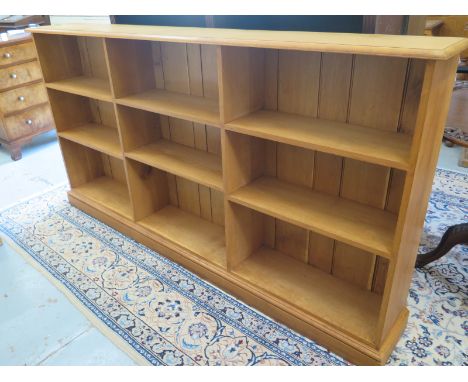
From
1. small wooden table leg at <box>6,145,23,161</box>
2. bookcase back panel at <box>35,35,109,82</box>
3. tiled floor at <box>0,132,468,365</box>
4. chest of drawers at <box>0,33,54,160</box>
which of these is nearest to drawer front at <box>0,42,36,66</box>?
chest of drawers at <box>0,33,54,160</box>

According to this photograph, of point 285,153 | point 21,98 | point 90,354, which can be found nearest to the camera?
point 90,354

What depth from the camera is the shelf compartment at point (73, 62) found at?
2182 mm

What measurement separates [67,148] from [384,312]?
207 cm

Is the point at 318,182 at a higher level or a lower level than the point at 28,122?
higher

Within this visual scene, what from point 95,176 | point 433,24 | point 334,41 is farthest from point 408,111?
point 433,24

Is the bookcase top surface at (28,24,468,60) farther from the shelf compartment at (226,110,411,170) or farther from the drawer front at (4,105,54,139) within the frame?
the drawer front at (4,105,54,139)

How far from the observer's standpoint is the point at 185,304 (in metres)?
1.79

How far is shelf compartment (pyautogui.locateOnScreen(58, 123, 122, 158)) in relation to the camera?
217 centimetres

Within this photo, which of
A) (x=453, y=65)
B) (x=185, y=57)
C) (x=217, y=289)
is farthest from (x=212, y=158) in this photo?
(x=453, y=65)

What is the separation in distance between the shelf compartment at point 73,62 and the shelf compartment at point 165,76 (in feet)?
0.85

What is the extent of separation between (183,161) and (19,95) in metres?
2.10

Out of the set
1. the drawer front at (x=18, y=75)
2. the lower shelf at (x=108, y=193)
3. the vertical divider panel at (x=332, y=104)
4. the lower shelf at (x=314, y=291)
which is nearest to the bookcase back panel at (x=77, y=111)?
the lower shelf at (x=108, y=193)

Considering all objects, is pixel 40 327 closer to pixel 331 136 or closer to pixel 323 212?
pixel 323 212

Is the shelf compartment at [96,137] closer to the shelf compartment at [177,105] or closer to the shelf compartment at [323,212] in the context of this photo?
the shelf compartment at [177,105]
